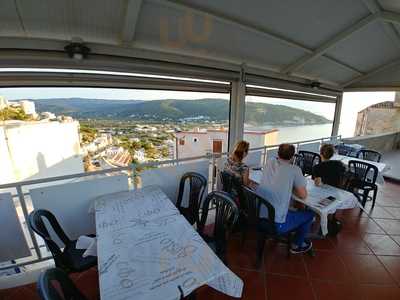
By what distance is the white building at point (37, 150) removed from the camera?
2.07 meters

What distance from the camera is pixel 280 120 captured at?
453 centimetres

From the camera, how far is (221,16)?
2.25 m

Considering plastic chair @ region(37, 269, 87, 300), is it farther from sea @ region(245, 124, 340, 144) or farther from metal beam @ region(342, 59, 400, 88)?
metal beam @ region(342, 59, 400, 88)

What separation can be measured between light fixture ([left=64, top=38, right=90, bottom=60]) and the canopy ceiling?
0.05 metres

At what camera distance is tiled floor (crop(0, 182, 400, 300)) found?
165 centimetres

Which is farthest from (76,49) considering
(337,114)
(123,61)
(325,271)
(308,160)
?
(337,114)

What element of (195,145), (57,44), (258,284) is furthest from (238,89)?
(258,284)

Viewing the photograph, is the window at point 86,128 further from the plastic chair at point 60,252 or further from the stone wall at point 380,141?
the stone wall at point 380,141

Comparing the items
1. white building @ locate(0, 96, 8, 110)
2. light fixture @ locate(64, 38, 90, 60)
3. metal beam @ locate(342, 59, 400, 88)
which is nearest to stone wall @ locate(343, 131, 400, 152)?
metal beam @ locate(342, 59, 400, 88)

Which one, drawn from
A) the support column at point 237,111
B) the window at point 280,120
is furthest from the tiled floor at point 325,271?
the support column at point 237,111

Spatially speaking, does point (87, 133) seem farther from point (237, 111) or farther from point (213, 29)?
point (237, 111)

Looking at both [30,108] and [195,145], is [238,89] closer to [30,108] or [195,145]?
[195,145]
